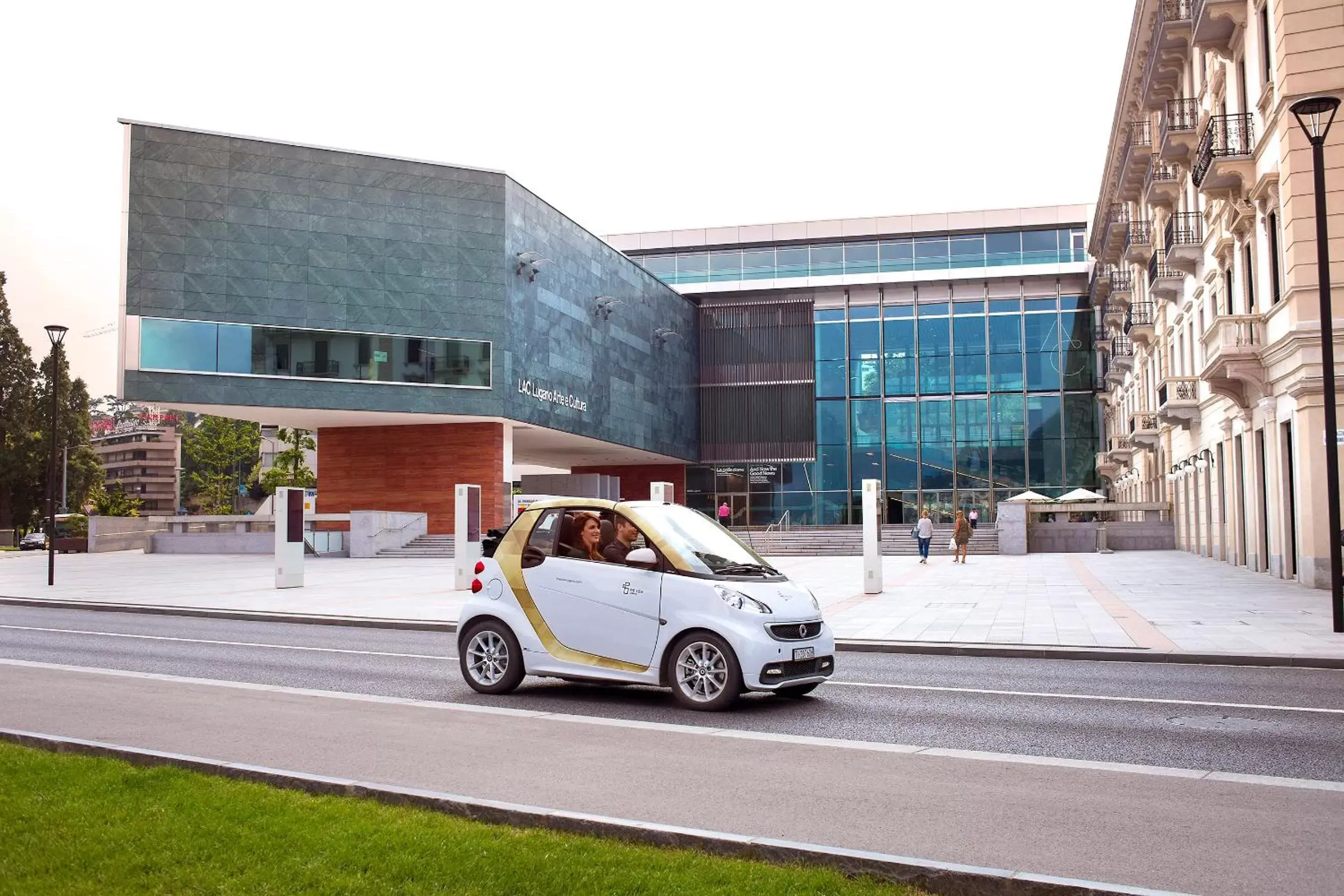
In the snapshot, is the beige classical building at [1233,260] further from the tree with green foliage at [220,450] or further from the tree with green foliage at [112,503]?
the tree with green foliage at [112,503]

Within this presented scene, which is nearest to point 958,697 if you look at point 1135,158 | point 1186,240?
point 1186,240

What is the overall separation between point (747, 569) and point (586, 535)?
1.44 meters

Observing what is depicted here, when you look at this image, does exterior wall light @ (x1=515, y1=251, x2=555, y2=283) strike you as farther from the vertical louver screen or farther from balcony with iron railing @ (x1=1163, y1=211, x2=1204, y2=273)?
balcony with iron railing @ (x1=1163, y1=211, x2=1204, y2=273)

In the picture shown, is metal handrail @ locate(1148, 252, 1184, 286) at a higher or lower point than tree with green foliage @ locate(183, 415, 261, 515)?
higher

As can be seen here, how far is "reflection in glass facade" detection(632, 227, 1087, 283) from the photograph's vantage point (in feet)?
206

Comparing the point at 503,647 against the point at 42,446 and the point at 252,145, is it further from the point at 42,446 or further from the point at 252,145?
the point at 42,446

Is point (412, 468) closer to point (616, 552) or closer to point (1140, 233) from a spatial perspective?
point (1140, 233)

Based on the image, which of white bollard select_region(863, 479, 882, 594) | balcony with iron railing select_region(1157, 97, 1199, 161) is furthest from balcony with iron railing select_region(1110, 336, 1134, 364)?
white bollard select_region(863, 479, 882, 594)

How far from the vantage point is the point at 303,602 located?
22.6 meters

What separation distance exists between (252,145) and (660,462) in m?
31.6


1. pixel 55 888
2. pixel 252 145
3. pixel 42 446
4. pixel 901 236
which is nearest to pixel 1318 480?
pixel 55 888

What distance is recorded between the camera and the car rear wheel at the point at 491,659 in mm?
10211

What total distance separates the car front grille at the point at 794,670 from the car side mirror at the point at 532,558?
87.9 inches

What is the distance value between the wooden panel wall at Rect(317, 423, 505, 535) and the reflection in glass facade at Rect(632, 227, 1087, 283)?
21.8m
